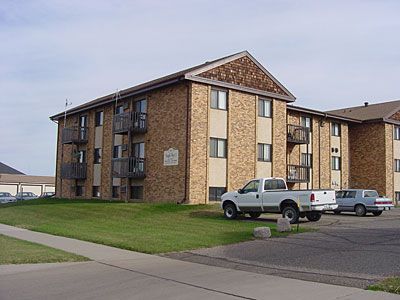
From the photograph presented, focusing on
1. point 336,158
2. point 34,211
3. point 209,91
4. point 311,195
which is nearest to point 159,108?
point 209,91

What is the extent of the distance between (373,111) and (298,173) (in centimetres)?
1216

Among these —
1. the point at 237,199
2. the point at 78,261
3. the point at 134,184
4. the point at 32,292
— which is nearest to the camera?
the point at 32,292

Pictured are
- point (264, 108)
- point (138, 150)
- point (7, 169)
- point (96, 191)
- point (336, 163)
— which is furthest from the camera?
point (7, 169)

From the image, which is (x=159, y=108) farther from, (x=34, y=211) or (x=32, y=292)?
(x=32, y=292)

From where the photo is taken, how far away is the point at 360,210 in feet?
86.9

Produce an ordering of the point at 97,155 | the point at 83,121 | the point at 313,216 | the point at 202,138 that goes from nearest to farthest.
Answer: the point at 313,216 → the point at 202,138 → the point at 97,155 → the point at 83,121

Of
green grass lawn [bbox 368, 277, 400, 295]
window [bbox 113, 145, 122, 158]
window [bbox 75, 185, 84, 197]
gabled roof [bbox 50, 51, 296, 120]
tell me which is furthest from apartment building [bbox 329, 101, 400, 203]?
green grass lawn [bbox 368, 277, 400, 295]

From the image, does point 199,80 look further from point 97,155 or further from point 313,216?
point 97,155

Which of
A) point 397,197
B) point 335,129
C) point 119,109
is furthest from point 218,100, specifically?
point 397,197

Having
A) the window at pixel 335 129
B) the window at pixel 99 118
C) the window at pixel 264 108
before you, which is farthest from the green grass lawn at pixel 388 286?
the window at pixel 335 129

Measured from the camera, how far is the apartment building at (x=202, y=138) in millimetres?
27266

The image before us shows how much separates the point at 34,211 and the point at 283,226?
17029 millimetres

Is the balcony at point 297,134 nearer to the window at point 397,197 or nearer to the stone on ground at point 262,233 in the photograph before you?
the window at point 397,197

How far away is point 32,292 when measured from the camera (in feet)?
28.0
